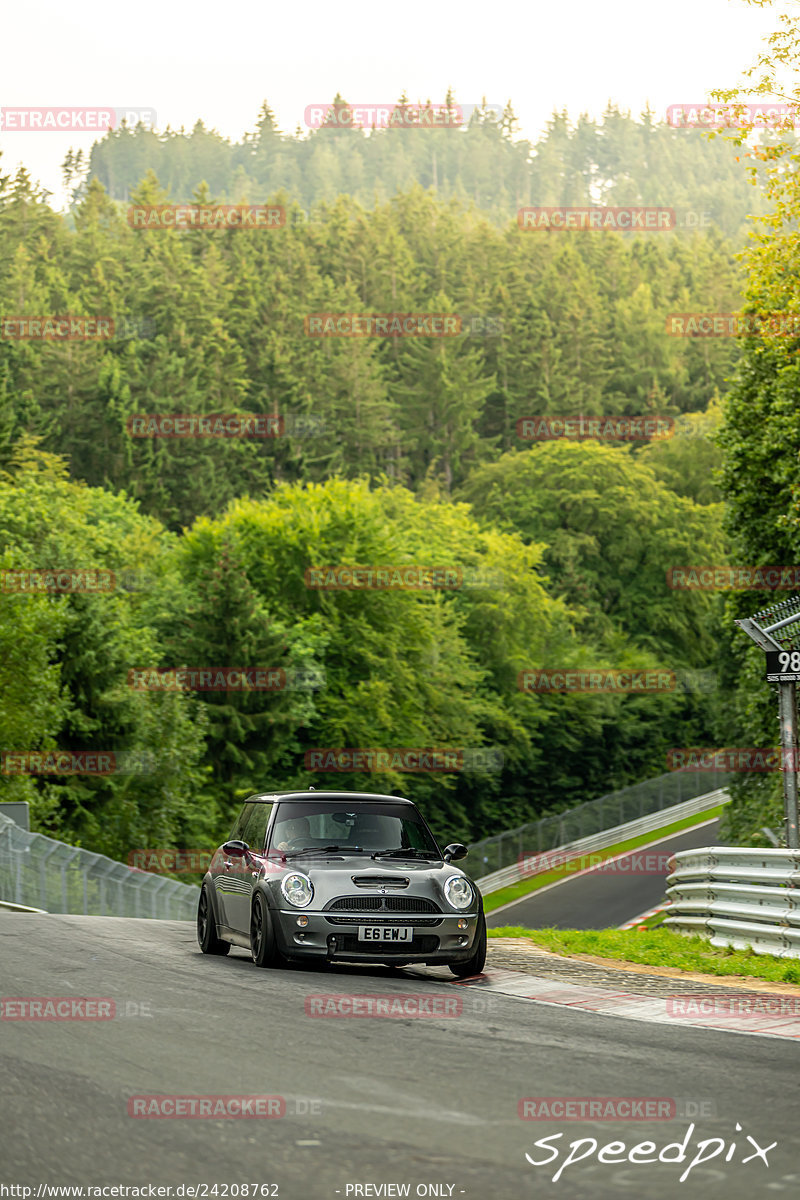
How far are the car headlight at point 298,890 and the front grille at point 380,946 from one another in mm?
407

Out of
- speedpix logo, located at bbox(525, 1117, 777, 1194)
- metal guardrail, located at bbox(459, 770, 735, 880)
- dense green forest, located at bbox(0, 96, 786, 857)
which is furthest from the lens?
metal guardrail, located at bbox(459, 770, 735, 880)

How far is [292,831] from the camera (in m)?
13.3

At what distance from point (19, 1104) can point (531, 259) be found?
133 metres

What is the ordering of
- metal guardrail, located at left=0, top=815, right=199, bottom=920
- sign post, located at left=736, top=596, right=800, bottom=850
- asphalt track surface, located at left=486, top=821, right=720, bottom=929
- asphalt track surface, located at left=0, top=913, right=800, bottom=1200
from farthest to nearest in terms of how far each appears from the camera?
asphalt track surface, located at left=486, top=821, right=720, bottom=929 < metal guardrail, located at left=0, top=815, right=199, bottom=920 < sign post, located at left=736, top=596, right=800, bottom=850 < asphalt track surface, located at left=0, top=913, right=800, bottom=1200

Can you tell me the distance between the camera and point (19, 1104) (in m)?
6.73

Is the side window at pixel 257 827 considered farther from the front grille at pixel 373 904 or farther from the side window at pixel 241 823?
the front grille at pixel 373 904

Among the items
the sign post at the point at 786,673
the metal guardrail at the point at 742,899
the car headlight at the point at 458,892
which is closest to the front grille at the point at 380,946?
the car headlight at the point at 458,892

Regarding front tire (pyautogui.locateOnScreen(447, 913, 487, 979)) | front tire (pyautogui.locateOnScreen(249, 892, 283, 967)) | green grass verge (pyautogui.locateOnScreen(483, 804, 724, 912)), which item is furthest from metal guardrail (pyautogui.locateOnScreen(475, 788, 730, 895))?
front tire (pyautogui.locateOnScreen(249, 892, 283, 967))

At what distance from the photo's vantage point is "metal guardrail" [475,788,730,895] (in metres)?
54.5

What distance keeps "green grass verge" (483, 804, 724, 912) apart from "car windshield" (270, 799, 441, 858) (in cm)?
3280

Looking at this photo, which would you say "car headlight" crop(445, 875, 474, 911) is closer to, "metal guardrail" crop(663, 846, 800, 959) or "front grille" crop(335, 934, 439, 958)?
"front grille" crop(335, 934, 439, 958)

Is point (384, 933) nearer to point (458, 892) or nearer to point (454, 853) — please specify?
point (458, 892)

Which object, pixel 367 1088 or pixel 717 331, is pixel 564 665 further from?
pixel 367 1088

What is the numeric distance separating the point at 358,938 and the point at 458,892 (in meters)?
0.96
